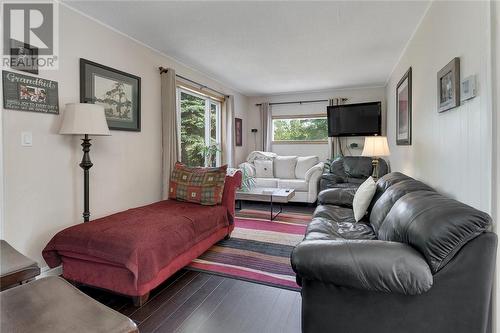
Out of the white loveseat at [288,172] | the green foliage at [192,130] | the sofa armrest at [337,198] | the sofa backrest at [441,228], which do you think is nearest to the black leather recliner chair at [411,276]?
the sofa backrest at [441,228]

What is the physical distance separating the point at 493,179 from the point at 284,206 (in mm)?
3945

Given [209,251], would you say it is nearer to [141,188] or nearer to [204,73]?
[141,188]

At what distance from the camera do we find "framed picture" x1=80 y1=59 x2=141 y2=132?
105 inches

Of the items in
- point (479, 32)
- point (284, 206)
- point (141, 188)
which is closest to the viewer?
point (479, 32)

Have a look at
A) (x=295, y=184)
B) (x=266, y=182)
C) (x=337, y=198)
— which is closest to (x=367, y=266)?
(x=337, y=198)

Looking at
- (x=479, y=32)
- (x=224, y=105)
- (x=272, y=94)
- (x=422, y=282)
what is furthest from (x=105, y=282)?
(x=272, y=94)

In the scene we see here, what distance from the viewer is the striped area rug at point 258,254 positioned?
7.88 feet

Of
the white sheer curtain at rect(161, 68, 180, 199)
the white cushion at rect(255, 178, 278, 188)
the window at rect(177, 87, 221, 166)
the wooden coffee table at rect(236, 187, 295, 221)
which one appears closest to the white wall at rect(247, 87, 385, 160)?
the white cushion at rect(255, 178, 278, 188)

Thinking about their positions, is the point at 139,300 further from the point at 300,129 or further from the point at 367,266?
the point at 300,129

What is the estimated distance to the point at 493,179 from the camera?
4.26 ft

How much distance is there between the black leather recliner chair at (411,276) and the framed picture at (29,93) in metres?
2.33

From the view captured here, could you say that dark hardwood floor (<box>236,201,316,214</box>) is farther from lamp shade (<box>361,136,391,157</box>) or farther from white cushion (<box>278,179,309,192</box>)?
lamp shade (<box>361,136,391,157</box>)
